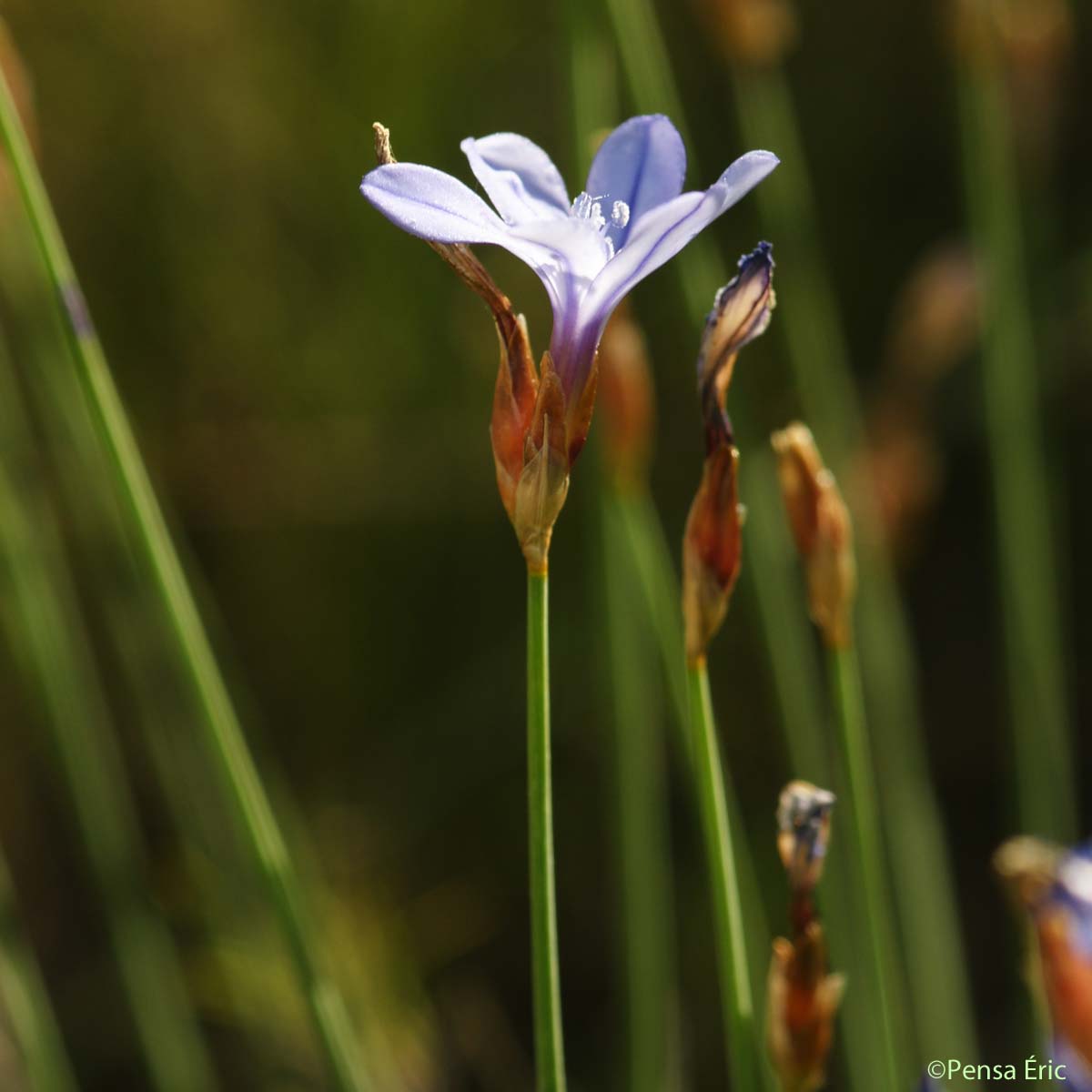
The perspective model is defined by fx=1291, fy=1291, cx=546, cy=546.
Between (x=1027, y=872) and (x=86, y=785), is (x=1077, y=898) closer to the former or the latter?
(x=1027, y=872)

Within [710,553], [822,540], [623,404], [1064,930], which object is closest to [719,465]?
[710,553]

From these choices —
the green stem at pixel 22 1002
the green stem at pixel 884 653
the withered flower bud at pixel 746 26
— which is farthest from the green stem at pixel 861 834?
the withered flower bud at pixel 746 26

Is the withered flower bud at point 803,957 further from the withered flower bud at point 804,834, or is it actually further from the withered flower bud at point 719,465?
the withered flower bud at point 719,465

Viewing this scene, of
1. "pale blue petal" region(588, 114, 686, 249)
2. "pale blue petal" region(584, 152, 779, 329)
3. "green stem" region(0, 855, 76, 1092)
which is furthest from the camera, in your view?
"green stem" region(0, 855, 76, 1092)

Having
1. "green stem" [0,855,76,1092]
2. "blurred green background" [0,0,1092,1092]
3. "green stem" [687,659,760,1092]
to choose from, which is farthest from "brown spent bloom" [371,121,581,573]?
"blurred green background" [0,0,1092,1092]

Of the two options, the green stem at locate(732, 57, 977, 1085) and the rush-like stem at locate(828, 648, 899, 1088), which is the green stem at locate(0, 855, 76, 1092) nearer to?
the rush-like stem at locate(828, 648, 899, 1088)

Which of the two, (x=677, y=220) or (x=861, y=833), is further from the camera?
(x=861, y=833)
